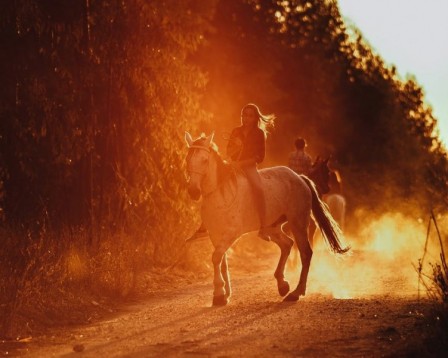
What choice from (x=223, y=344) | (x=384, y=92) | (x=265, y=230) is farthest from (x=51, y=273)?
(x=384, y=92)

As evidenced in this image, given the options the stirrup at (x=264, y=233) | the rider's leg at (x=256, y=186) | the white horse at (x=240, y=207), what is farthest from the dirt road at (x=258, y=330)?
the rider's leg at (x=256, y=186)

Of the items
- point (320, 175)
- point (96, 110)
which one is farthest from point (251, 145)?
point (320, 175)

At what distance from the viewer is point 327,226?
1434 centimetres

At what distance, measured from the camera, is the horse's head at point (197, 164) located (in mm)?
12180

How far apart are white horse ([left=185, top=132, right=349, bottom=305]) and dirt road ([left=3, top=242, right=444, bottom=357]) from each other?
1.54 feet

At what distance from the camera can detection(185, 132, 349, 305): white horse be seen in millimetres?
12453

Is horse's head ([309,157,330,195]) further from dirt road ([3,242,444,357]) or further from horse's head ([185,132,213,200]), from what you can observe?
horse's head ([185,132,213,200])

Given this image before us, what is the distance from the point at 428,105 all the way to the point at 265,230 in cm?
4198

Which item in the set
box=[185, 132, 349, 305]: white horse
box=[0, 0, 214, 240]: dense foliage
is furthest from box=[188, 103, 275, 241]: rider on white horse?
box=[0, 0, 214, 240]: dense foliage

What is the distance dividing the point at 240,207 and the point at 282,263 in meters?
1.18

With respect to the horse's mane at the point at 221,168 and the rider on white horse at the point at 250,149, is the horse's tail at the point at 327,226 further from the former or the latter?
the horse's mane at the point at 221,168

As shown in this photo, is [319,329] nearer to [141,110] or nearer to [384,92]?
[141,110]

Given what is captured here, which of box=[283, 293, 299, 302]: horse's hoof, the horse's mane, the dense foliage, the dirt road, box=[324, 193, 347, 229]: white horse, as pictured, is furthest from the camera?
box=[324, 193, 347, 229]: white horse

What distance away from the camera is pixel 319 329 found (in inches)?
387
